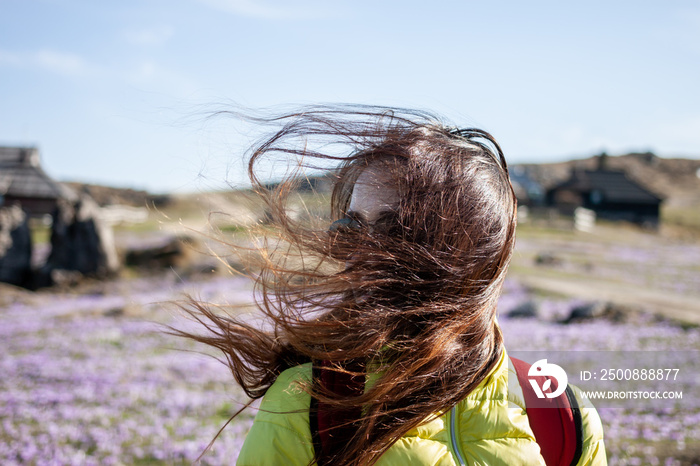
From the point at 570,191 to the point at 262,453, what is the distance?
55633 millimetres

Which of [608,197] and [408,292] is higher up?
[408,292]

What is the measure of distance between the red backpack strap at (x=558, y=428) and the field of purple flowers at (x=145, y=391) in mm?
1247

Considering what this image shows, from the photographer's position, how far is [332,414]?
56.2 inches

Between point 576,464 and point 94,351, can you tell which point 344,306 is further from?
point 94,351

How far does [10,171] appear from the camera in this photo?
30.0 metres

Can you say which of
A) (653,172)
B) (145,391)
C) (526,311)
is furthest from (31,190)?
(653,172)

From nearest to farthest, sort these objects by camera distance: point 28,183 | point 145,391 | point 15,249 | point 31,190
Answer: point 145,391
point 15,249
point 31,190
point 28,183

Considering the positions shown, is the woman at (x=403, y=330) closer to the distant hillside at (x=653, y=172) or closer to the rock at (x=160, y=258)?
the rock at (x=160, y=258)

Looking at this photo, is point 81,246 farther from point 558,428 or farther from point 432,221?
point 558,428

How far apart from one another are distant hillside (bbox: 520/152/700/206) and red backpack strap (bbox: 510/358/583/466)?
6987 centimetres

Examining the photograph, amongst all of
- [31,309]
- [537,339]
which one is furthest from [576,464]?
[31,309]

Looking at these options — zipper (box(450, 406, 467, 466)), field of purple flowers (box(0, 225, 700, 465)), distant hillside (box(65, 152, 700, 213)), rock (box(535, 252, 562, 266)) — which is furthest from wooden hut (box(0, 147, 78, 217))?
zipper (box(450, 406, 467, 466))

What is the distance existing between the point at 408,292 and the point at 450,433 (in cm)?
43

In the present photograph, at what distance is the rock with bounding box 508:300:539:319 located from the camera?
35.8ft
